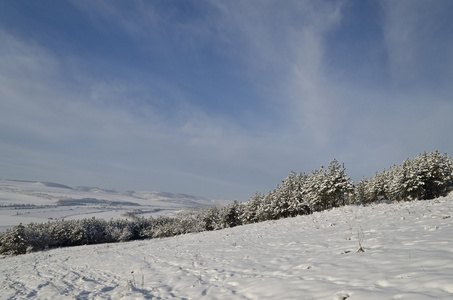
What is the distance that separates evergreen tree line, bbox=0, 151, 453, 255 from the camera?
45.6 meters

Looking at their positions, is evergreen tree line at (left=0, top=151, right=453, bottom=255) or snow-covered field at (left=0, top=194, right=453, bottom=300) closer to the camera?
snow-covered field at (left=0, top=194, right=453, bottom=300)

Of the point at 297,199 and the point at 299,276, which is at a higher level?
the point at 297,199

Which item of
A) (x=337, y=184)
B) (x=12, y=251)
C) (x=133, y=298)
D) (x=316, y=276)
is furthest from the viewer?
(x=12, y=251)

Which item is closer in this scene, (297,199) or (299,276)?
(299,276)

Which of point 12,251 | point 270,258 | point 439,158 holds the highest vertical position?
point 439,158

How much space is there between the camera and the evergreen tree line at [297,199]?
45.6 meters

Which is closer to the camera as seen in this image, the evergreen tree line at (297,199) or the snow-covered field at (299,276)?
the snow-covered field at (299,276)

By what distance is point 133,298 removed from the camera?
813cm

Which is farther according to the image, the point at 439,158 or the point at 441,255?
the point at 439,158

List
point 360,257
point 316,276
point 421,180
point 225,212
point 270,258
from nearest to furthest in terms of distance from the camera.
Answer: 1. point 316,276
2. point 360,257
3. point 270,258
4. point 421,180
5. point 225,212

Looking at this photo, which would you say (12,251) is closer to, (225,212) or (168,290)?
(225,212)

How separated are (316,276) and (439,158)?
61565 millimetres

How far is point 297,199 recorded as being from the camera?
51.7m

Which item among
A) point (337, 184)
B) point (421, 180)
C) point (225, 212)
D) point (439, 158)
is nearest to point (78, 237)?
point (225, 212)
